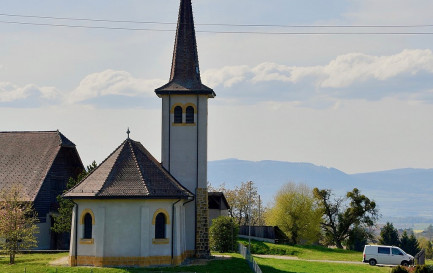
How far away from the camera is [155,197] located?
4069 cm

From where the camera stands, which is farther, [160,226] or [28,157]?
[28,157]

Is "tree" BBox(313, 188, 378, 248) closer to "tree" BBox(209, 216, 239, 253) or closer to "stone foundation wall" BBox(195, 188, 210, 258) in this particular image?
"tree" BBox(209, 216, 239, 253)

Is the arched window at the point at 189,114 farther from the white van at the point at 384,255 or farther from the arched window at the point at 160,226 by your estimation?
the white van at the point at 384,255

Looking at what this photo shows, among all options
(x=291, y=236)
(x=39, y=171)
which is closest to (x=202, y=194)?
(x=39, y=171)

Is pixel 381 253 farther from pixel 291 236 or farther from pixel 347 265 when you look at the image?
pixel 291 236

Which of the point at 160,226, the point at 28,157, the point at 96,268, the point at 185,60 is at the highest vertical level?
the point at 185,60

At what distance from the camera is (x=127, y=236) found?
4059 cm

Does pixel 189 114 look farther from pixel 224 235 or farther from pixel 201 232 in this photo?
pixel 224 235

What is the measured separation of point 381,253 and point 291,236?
22.4 meters

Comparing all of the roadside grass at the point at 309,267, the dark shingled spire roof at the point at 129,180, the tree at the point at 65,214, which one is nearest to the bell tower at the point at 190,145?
the dark shingled spire roof at the point at 129,180

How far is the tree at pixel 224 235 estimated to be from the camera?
52719 mm

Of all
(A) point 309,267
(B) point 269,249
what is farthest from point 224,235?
(B) point 269,249

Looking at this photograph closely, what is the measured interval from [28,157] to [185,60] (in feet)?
62.2

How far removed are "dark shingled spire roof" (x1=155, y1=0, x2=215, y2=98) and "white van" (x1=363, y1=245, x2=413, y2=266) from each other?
54.2 feet
